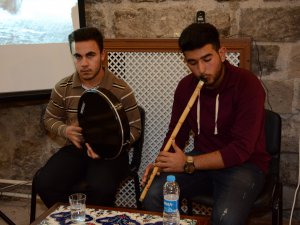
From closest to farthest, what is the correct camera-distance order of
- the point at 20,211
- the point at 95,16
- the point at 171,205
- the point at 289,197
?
the point at 171,205
the point at 289,197
the point at 95,16
the point at 20,211

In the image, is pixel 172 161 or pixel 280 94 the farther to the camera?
pixel 280 94

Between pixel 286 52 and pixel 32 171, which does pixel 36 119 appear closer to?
pixel 32 171

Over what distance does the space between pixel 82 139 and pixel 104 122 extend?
0.78 feet

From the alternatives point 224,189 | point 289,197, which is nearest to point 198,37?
point 224,189

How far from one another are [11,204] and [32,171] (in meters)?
0.25

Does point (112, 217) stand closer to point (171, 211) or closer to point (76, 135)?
point (171, 211)

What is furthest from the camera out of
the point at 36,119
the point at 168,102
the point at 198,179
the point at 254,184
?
the point at 36,119

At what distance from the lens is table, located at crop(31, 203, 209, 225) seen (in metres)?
1.63

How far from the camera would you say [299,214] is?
2.40 m

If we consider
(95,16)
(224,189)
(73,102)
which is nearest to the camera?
(224,189)

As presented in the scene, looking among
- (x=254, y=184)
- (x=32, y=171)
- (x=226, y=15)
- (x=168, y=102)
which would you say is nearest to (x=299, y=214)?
(x=254, y=184)

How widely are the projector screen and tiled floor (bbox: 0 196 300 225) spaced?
2.43ft

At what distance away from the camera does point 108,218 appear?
5.45ft

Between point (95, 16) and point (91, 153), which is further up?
point (95, 16)
